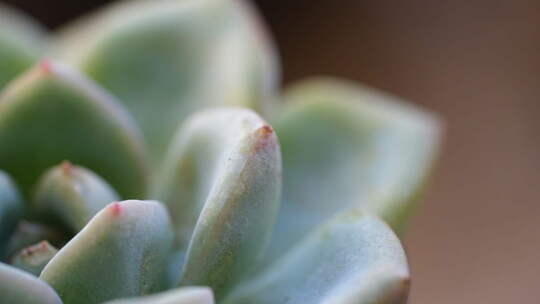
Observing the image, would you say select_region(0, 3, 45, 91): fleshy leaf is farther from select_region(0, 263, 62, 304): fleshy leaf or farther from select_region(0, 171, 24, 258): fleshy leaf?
select_region(0, 263, 62, 304): fleshy leaf

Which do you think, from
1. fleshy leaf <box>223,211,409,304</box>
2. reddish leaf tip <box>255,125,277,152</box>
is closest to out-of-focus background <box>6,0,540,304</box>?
fleshy leaf <box>223,211,409,304</box>

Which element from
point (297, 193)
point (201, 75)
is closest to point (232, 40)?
point (201, 75)

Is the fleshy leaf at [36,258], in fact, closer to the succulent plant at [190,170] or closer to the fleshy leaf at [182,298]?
the succulent plant at [190,170]

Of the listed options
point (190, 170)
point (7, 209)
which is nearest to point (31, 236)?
point (7, 209)

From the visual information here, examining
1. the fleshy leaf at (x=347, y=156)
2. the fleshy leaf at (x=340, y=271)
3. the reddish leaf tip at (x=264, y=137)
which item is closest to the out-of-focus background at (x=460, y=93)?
the fleshy leaf at (x=347, y=156)

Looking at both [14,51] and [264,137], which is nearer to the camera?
[264,137]

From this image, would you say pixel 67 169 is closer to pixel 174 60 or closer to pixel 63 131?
pixel 63 131

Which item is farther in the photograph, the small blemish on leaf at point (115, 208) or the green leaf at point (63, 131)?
the green leaf at point (63, 131)
